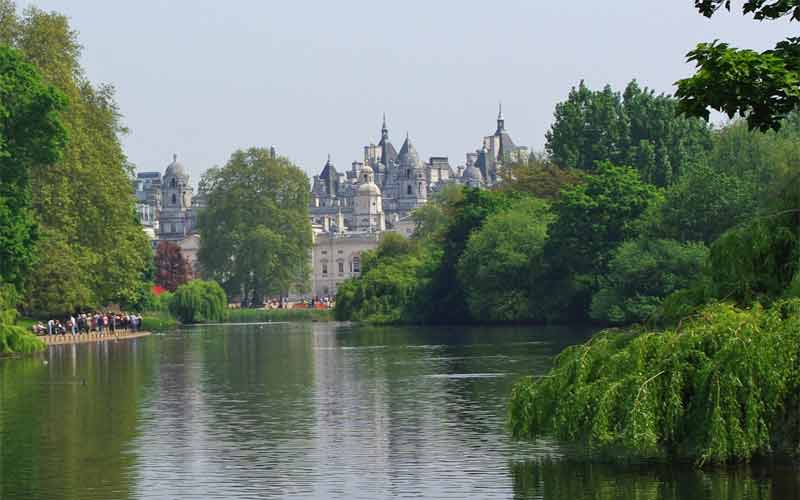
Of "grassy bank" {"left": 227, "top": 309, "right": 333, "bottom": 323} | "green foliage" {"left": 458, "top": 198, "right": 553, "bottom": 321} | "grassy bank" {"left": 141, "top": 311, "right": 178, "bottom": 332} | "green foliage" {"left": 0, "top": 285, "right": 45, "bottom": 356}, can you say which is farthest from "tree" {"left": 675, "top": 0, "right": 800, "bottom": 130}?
"grassy bank" {"left": 227, "top": 309, "right": 333, "bottom": 323}

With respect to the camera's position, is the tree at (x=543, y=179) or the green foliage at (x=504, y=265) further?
the tree at (x=543, y=179)

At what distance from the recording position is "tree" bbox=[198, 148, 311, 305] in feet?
488

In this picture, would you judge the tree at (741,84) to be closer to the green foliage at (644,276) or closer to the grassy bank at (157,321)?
the green foliage at (644,276)

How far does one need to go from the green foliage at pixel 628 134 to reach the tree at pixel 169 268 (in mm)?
75349

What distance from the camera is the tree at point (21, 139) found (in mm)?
61219

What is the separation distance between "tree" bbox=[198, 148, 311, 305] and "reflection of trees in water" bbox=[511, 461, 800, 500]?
12509 centimetres

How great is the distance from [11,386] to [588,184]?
142 ft

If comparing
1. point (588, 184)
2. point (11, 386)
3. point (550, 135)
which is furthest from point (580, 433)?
point (550, 135)

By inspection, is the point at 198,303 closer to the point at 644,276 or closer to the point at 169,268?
the point at 644,276

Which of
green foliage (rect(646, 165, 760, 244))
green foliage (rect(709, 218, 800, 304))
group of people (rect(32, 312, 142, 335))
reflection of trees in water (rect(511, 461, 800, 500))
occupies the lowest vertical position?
reflection of trees in water (rect(511, 461, 800, 500))

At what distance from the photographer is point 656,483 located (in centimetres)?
2125

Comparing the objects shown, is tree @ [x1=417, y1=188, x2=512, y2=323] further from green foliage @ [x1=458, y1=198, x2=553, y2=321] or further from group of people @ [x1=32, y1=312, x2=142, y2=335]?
group of people @ [x1=32, y1=312, x2=142, y2=335]

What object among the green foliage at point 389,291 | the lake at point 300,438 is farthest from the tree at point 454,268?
the lake at point 300,438

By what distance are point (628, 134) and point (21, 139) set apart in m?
42.6
